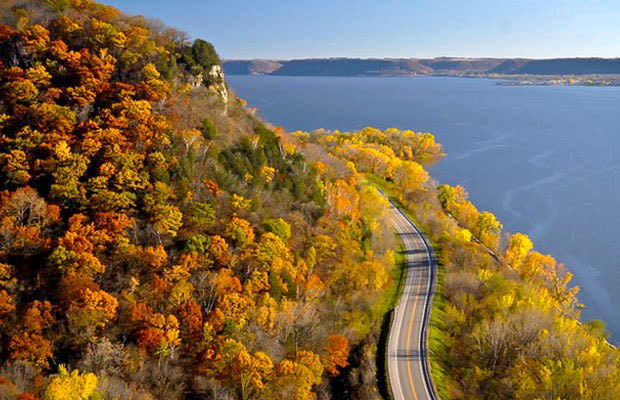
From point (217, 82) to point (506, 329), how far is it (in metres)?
48.6

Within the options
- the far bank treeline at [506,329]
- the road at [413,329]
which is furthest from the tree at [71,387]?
the far bank treeline at [506,329]

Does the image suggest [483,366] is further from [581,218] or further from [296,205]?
[581,218]

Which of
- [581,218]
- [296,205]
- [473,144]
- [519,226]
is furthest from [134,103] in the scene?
[473,144]

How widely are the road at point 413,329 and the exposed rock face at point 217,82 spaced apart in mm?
36080

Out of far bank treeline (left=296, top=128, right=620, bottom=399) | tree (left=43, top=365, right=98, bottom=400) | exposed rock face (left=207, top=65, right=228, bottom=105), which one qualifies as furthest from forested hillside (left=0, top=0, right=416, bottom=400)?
far bank treeline (left=296, top=128, right=620, bottom=399)

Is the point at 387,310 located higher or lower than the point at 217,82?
lower

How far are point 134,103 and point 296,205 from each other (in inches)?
927

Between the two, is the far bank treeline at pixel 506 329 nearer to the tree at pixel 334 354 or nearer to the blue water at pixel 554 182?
the blue water at pixel 554 182

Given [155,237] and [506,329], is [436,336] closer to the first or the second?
[506,329]

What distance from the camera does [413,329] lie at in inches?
1913

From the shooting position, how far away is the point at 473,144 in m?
158

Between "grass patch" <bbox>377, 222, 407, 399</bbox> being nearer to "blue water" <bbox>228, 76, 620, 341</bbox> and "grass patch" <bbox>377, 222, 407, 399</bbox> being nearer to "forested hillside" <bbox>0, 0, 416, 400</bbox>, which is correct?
"forested hillside" <bbox>0, 0, 416, 400</bbox>

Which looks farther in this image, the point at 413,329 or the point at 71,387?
the point at 413,329

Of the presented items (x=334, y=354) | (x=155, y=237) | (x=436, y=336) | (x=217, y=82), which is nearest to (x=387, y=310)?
(x=436, y=336)
